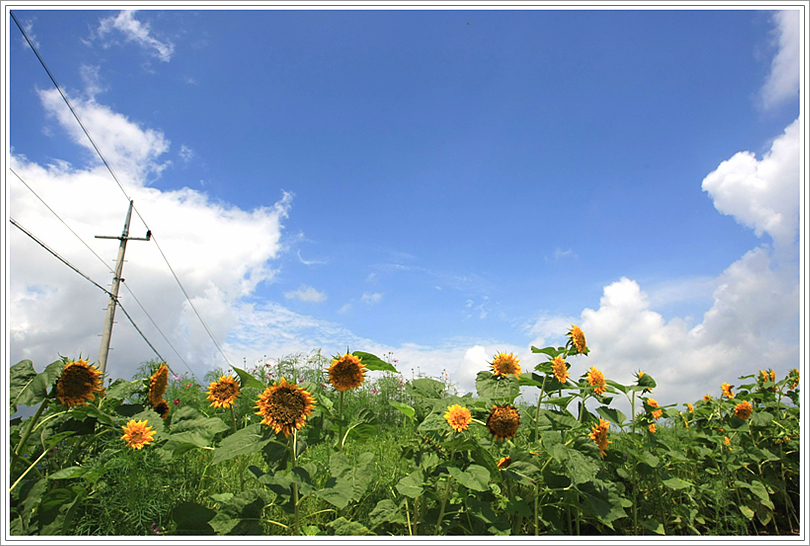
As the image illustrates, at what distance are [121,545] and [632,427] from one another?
8.78 ft

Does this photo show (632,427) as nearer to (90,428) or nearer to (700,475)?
(700,475)

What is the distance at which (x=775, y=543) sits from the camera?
1917mm

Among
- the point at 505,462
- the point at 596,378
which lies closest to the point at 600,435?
the point at 596,378

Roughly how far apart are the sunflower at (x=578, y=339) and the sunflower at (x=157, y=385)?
7.85ft

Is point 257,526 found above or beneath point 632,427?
beneath

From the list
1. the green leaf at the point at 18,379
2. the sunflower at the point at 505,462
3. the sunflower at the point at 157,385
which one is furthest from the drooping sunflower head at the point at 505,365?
the green leaf at the point at 18,379

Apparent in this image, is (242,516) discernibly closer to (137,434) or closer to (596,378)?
(137,434)

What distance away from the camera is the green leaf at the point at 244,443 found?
1.74m

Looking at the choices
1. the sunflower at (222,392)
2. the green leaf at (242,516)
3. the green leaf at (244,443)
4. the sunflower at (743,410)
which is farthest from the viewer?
the sunflower at (743,410)

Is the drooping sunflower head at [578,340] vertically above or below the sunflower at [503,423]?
above

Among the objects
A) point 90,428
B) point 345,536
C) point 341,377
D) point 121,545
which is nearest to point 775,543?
point 345,536

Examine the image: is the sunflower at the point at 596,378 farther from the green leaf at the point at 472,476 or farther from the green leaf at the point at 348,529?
the green leaf at the point at 348,529

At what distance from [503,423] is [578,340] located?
85 centimetres

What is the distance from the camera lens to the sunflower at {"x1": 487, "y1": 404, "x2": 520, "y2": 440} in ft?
6.91
